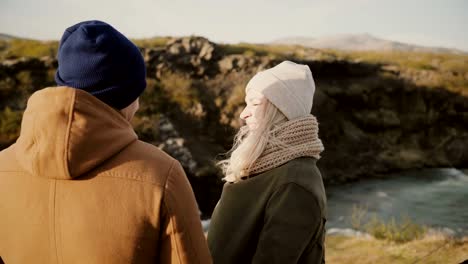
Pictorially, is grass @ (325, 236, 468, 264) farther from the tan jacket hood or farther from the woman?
the tan jacket hood

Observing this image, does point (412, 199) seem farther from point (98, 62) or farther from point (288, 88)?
point (98, 62)

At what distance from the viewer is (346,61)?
17.2 m

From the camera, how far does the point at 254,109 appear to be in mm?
1975

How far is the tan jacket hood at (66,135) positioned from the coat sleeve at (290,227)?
76cm

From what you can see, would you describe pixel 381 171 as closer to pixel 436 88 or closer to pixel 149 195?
pixel 436 88

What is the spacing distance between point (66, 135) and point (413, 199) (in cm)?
1229

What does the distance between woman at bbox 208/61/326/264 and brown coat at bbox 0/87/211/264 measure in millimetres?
487

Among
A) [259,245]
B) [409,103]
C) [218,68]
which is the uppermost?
[259,245]

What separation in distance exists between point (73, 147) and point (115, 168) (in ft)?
0.46

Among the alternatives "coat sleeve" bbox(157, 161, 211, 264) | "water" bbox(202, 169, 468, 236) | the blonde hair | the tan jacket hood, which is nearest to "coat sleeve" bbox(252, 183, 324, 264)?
the blonde hair

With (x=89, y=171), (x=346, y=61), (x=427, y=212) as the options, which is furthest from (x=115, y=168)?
(x=346, y=61)

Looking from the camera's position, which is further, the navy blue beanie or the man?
the navy blue beanie

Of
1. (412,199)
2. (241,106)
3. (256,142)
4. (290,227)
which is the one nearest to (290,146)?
(256,142)

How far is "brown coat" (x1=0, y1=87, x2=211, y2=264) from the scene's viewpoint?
1119 mm
